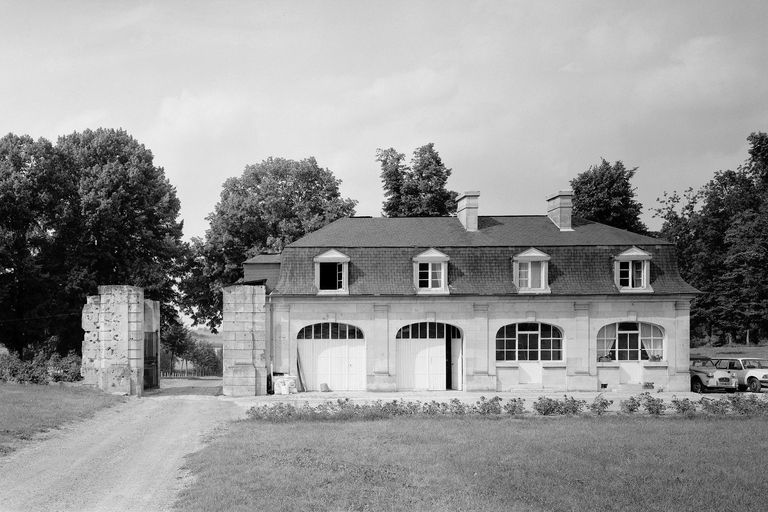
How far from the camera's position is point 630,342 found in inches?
1481

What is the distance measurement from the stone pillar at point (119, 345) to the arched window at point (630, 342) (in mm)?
22621

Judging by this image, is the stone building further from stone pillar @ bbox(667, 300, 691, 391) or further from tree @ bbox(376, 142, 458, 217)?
tree @ bbox(376, 142, 458, 217)

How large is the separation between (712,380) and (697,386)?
0.88 metres

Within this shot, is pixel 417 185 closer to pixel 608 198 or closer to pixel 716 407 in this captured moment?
pixel 608 198

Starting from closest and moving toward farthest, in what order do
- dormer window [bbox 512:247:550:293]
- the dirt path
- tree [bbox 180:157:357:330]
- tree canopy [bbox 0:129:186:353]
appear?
1. the dirt path
2. dormer window [bbox 512:247:550:293]
3. tree canopy [bbox 0:129:186:353]
4. tree [bbox 180:157:357:330]

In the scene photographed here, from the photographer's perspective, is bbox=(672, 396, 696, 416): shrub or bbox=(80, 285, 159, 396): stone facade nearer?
bbox=(672, 396, 696, 416): shrub

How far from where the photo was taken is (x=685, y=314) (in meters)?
37.5

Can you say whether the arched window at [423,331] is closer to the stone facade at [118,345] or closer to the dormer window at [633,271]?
the dormer window at [633,271]

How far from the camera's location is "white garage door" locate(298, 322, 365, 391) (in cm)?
3678

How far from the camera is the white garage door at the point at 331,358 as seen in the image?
1448 inches

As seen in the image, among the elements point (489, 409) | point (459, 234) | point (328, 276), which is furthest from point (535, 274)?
point (489, 409)

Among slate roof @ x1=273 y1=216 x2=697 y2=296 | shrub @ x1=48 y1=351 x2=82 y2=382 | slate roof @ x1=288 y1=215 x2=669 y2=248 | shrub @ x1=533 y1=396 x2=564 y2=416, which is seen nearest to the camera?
shrub @ x1=533 y1=396 x2=564 y2=416

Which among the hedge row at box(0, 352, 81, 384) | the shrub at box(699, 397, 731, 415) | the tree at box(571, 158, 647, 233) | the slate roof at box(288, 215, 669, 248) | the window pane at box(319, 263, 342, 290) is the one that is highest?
the tree at box(571, 158, 647, 233)

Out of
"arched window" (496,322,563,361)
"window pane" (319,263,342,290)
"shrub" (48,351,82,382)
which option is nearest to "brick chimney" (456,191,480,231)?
"arched window" (496,322,563,361)
